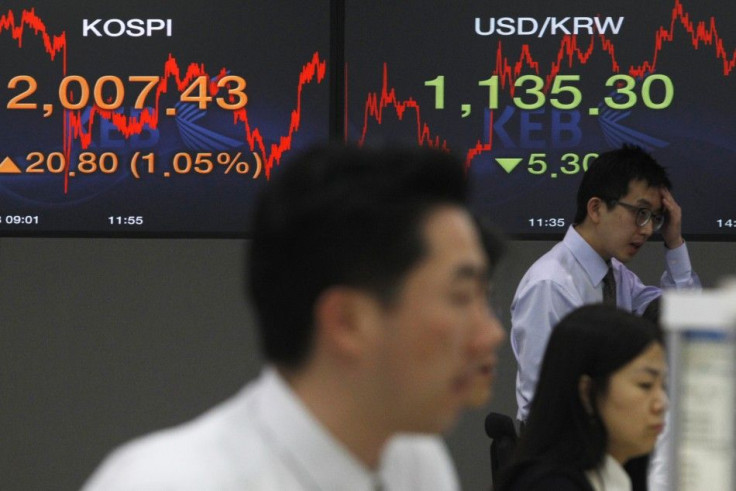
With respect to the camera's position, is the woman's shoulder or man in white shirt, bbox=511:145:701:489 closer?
the woman's shoulder

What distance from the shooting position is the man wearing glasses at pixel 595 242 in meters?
3.01

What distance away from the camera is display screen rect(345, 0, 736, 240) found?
10.7 ft

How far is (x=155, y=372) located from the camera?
3.89m

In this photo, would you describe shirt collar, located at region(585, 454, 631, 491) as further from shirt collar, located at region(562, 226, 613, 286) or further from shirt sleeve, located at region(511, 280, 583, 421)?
shirt collar, located at region(562, 226, 613, 286)

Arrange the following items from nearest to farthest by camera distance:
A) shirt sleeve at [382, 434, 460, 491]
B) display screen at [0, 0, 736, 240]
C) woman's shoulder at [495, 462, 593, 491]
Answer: shirt sleeve at [382, 434, 460, 491] → woman's shoulder at [495, 462, 593, 491] → display screen at [0, 0, 736, 240]

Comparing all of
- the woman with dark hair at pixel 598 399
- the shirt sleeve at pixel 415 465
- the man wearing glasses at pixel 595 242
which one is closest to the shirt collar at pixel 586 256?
the man wearing glasses at pixel 595 242

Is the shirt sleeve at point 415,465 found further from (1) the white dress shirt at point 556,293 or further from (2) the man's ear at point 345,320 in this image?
(1) the white dress shirt at point 556,293

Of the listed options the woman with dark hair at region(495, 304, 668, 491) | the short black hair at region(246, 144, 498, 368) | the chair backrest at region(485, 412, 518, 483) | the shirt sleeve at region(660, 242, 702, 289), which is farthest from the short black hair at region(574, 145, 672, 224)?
the short black hair at region(246, 144, 498, 368)

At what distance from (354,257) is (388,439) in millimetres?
152

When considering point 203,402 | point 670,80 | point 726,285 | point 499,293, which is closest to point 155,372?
point 203,402

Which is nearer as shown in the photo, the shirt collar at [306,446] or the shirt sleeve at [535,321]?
the shirt collar at [306,446]

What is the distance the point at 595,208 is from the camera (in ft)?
10.2

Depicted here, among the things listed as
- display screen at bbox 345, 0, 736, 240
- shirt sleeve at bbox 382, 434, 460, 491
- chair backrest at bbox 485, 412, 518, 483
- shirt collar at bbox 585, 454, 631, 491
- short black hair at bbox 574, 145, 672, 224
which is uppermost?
display screen at bbox 345, 0, 736, 240

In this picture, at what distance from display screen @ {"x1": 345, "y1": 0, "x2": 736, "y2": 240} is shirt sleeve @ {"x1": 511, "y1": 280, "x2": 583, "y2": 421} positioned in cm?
28
